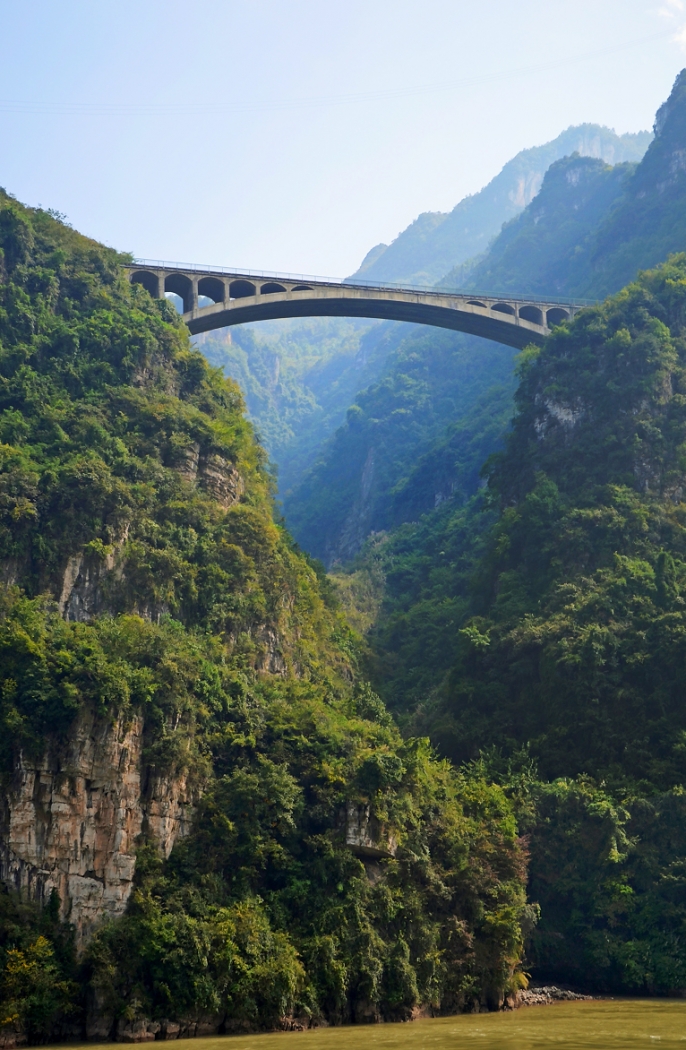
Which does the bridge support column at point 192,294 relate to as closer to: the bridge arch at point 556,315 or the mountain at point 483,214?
the bridge arch at point 556,315

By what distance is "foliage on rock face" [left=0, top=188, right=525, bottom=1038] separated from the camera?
24453 mm

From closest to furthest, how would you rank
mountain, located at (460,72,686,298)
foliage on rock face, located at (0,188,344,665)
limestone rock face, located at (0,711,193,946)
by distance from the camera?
limestone rock face, located at (0,711,193,946) < foliage on rock face, located at (0,188,344,665) < mountain, located at (460,72,686,298)

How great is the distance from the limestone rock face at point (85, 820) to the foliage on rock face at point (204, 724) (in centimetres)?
43

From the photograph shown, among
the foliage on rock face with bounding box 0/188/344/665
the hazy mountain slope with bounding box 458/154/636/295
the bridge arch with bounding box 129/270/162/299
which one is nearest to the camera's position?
the foliage on rock face with bounding box 0/188/344/665

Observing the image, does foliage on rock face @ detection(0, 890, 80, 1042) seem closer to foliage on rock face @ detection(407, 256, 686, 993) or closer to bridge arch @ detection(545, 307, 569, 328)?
foliage on rock face @ detection(407, 256, 686, 993)

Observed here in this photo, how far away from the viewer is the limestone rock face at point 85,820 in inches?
987

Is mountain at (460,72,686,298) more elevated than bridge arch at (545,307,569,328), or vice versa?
mountain at (460,72,686,298)

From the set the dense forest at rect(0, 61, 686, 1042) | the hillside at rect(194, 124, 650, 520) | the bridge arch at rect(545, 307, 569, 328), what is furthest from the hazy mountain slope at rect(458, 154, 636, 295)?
the dense forest at rect(0, 61, 686, 1042)

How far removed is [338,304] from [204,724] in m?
22.0

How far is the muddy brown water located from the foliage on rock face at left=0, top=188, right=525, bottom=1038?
1510 millimetres

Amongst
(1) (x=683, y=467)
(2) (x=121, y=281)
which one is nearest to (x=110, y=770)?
(2) (x=121, y=281)

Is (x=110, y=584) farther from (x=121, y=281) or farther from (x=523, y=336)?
(x=523, y=336)

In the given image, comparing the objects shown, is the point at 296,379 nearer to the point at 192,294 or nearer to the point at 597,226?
the point at 597,226

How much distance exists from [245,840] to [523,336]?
29544 millimetres
